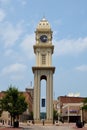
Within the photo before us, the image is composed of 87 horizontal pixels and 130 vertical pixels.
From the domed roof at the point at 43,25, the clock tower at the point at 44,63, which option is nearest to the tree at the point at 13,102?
the clock tower at the point at 44,63

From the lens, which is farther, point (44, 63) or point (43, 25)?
point (43, 25)

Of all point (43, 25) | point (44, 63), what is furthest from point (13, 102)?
point (43, 25)

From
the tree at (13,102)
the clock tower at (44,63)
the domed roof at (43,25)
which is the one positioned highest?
the domed roof at (43,25)

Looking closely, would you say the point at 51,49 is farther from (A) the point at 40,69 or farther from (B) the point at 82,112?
(B) the point at 82,112

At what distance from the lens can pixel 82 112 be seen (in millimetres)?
147875

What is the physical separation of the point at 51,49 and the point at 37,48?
402 centimetres

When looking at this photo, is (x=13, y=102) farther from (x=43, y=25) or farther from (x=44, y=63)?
(x=43, y=25)

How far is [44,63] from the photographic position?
113688mm

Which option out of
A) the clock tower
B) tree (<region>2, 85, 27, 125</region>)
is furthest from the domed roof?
tree (<region>2, 85, 27, 125</region>)

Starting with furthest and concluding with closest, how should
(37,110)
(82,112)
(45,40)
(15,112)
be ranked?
1. (82,112)
2. (45,40)
3. (37,110)
4. (15,112)

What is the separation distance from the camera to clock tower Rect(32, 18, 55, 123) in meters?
109

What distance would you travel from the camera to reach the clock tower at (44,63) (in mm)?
109312

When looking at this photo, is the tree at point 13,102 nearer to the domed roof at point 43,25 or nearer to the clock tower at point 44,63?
the clock tower at point 44,63

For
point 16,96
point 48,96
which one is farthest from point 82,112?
point 16,96
